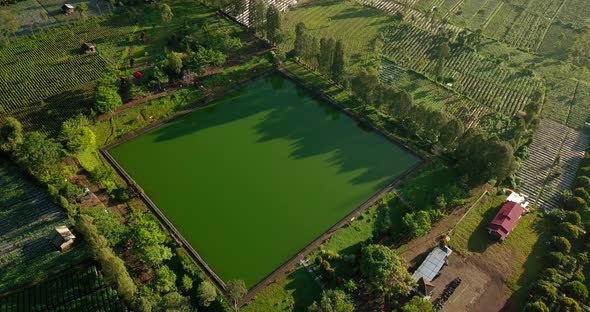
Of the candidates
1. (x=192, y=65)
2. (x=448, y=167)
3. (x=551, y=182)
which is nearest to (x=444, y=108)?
(x=448, y=167)

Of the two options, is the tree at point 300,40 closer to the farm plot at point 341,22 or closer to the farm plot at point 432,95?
the farm plot at point 341,22

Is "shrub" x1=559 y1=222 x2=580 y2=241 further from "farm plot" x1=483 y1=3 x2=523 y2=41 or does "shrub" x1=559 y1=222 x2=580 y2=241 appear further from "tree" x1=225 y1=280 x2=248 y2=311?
"farm plot" x1=483 y1=3 x2=523 y2=41

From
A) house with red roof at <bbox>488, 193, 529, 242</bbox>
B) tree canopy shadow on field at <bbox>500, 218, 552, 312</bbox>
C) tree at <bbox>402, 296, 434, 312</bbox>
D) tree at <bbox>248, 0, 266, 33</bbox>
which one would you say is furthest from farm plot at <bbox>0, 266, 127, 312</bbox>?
tree at <bbox>248, 0, 266, 33</bbox>

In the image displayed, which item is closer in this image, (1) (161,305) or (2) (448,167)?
(1) (161,305)

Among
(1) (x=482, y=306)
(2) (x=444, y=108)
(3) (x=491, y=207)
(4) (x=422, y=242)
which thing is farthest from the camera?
(2) (x=444, y=108)

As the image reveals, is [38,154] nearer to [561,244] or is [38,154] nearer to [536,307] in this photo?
[536,307]

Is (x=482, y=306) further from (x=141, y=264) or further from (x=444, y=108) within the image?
(x=141, y=264)
